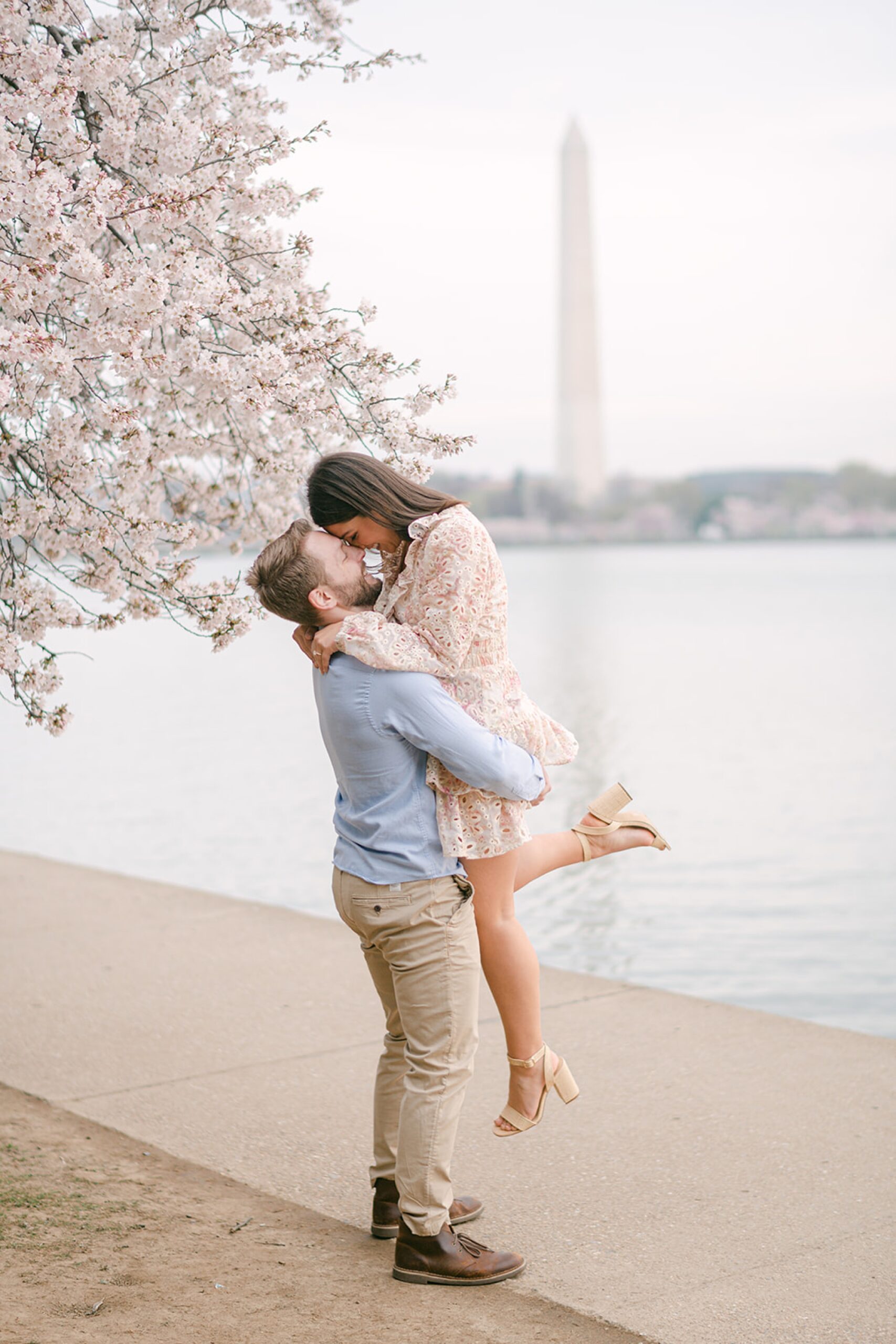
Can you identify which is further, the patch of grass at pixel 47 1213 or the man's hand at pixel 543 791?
the patch of grass at pixel 47 1213

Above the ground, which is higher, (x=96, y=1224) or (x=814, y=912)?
(x=96, y=1224)

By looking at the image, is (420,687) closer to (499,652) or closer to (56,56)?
(499,652)

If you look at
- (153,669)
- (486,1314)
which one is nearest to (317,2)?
(486,1314)

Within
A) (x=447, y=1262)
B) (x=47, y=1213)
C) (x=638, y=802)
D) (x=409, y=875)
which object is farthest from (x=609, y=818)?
(x=638, y=802)

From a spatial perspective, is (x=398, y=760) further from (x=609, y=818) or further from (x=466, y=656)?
(x=609, y=818)

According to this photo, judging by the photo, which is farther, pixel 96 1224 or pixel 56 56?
pixel 56 56

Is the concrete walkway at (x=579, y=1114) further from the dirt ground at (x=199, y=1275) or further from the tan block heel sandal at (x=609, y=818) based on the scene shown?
the tan block heel sandal at (x=609, y=818)

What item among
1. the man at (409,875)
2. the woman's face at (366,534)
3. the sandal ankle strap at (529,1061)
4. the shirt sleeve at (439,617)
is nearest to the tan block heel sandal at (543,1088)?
the sandal ankle strap at (529,1061)

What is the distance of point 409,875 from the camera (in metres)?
3.67

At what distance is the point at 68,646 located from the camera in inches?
1875

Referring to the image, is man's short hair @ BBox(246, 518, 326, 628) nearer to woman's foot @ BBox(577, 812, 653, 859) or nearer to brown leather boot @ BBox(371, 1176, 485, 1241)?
woman's foot @ BBox(577, 812, 653, 859)

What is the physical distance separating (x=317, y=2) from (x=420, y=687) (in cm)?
363

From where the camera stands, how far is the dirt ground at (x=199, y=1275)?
3514 millimetres

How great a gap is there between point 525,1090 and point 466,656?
1.18 meters
